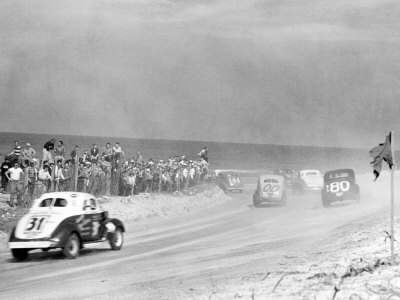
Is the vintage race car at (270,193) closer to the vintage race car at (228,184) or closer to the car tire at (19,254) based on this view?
the vintage race car at (228,184)

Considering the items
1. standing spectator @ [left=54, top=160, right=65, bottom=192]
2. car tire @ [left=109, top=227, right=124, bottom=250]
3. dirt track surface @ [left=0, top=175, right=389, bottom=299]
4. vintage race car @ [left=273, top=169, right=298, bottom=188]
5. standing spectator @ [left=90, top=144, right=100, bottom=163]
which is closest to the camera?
dirt track surface @ [left=0, top=175, right=389, bottom=299]

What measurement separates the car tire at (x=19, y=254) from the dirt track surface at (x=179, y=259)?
8.5 inches

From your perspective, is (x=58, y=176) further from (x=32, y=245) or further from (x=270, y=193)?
(x=270, y=193)

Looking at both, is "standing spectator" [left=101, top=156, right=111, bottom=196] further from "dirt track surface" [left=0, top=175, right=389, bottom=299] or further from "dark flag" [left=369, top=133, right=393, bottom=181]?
"dark flag" [left=369, top=133, right=393, bottom=181]

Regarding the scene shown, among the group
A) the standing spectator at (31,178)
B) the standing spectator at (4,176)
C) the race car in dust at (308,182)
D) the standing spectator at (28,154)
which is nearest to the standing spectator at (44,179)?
the standing spectator at (31,178)

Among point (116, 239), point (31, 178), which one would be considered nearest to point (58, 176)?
point (31, 178)

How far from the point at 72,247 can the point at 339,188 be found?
20968mm

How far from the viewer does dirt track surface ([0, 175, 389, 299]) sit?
13.8 meters

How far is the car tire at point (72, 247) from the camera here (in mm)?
19453

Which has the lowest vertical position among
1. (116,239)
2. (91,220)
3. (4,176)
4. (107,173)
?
(116,239)

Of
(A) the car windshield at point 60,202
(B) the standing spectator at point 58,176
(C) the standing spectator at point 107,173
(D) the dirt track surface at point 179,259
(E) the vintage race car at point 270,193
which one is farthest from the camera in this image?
(E) the vintage race car at point 270,193

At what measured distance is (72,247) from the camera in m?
19.7

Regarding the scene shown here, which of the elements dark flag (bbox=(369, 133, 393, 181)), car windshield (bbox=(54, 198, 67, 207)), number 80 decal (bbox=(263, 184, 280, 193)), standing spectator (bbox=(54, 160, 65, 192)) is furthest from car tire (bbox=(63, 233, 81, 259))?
number 80 decal (bbox=(263, 184, 280, 193))

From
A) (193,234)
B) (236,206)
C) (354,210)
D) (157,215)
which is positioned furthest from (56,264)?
(236,206)
